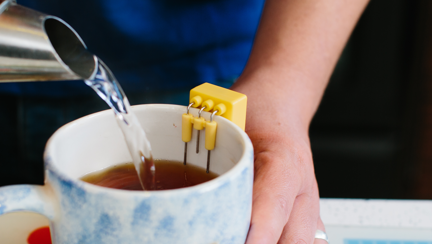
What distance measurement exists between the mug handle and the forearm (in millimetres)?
341

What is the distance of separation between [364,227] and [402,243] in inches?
2.0

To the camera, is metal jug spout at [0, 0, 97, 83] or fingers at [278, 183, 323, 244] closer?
metal jug spout at [0, 0, 97, 83]

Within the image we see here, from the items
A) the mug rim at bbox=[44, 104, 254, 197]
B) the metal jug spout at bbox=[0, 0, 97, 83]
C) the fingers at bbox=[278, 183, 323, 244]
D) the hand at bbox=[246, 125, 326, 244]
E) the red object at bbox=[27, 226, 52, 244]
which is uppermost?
the metal jug spout at bbox=[0, 0, 97, 83]

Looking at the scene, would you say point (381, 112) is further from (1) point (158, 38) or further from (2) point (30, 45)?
(2) point (30, 45)

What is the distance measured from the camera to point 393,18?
1528 mm

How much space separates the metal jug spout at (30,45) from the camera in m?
0.31

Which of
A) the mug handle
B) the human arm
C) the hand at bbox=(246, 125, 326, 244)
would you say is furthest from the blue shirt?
the mug handle

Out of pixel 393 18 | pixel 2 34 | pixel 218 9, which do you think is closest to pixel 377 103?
pixel 393 18

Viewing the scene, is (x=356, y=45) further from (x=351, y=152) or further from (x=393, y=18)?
(x=351, y=152)

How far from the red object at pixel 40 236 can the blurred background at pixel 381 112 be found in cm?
135

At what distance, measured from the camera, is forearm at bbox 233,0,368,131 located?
0.61 m

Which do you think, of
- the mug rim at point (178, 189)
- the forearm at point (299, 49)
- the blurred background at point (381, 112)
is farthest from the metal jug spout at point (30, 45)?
the blurred background at point (381, 112)

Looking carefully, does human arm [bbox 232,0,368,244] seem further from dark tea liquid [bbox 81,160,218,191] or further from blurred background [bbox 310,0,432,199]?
blurred background [bbox 310,0,432,199]

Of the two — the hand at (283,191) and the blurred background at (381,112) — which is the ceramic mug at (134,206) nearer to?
the hand at (283,191)
